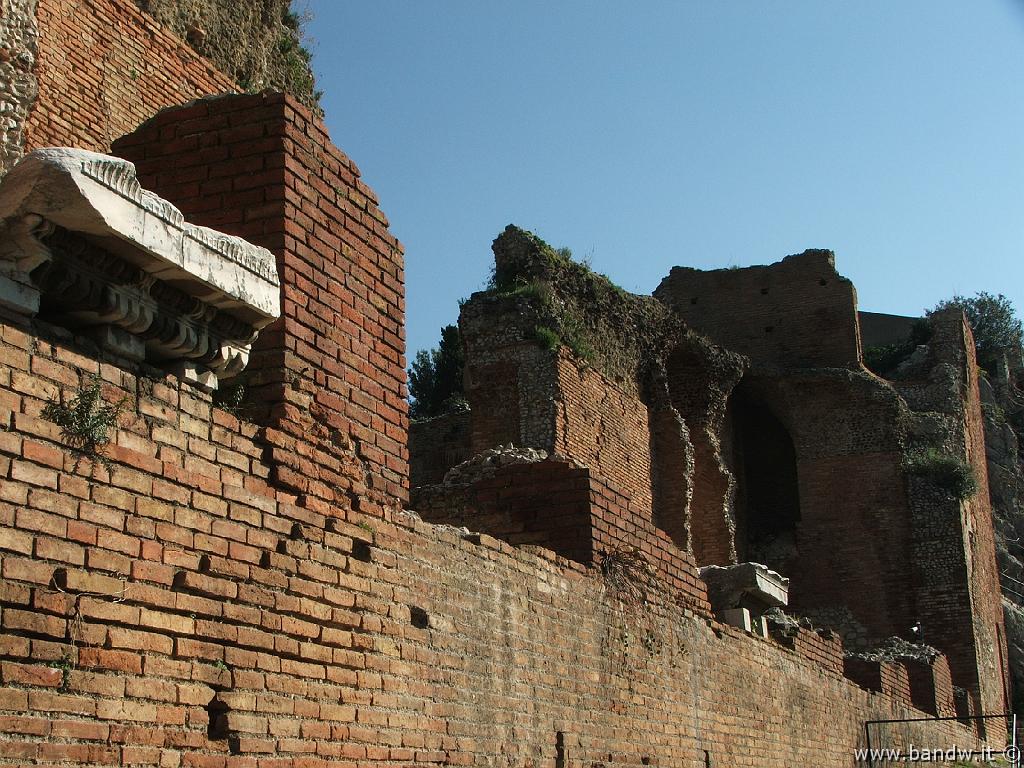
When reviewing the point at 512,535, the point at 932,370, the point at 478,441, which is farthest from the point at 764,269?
the point at 512,535

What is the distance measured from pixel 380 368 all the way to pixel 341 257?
489mm

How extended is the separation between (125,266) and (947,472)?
22.6 m

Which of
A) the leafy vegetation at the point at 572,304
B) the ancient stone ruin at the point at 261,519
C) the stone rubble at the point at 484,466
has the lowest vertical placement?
the ancient stone ruin at the point at 261,519

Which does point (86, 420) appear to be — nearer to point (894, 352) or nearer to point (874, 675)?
point (874, 675)

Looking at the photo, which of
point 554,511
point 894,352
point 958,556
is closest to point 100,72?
point 554,511

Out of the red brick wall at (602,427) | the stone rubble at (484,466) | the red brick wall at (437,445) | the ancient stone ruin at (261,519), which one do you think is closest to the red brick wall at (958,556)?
the red brick wall at (602,427)

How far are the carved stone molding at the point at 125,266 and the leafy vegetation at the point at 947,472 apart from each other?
21.8m

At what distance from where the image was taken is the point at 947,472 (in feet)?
81.4

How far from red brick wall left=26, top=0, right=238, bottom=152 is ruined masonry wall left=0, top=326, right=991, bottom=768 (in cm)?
290

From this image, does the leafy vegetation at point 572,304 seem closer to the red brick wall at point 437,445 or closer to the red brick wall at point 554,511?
the red brick wall at point 437,445

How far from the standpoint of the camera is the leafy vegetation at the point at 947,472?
2468cm

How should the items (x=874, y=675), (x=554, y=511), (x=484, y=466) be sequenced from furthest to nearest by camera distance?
(x=874, y=675), (x=484, y=466), (x=554, y=511)

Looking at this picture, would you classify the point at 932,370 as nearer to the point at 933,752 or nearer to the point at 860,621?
the point at 860,621

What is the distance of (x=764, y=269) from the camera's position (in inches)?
1104
